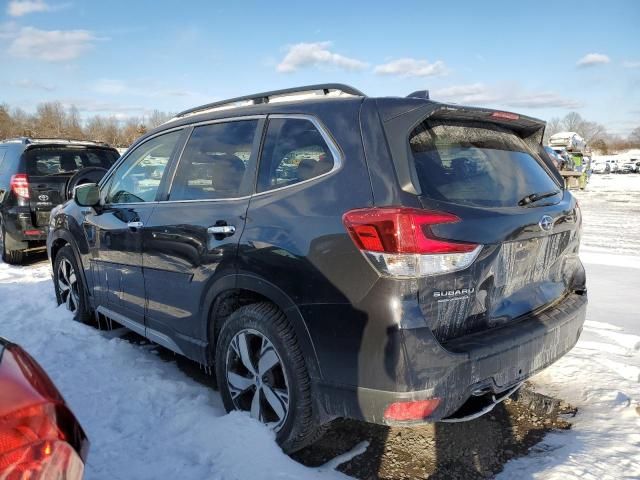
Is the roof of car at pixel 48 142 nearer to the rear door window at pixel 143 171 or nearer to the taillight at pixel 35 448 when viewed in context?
the rear door window at pixel 143 171

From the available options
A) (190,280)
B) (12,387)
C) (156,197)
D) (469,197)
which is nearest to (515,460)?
(469,197)

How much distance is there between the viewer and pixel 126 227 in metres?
3.76

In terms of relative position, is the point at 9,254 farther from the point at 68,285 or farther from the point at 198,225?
the point at 198,225

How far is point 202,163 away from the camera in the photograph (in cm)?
325

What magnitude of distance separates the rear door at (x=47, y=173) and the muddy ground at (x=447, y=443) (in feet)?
20.8

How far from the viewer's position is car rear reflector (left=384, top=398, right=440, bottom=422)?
210cm

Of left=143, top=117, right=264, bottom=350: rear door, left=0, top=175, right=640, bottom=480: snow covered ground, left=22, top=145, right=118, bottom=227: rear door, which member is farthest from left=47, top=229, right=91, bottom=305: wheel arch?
left=22, top=145, right=118, bottom=227: rear door

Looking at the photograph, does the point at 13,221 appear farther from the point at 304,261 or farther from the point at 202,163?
the point at 304,261

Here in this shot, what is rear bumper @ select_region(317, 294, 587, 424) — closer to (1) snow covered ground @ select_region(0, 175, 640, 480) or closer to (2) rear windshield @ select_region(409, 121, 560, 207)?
(1) snow covered ground @ select_region(0, 175, 640, 480)

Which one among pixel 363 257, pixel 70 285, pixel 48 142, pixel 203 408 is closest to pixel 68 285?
pixel 70 285

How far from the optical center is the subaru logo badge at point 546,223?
2592 mm

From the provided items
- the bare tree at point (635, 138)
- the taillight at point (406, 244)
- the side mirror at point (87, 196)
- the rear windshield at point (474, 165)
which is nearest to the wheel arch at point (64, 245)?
the side mirror at point (87, 196)

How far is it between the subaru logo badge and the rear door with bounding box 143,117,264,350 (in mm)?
1566

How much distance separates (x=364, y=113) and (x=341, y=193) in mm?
408
